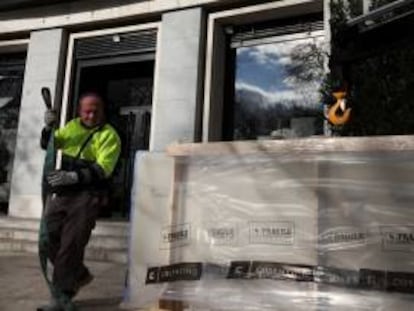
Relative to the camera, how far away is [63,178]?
4852mm

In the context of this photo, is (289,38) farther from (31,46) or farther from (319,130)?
(31,46)

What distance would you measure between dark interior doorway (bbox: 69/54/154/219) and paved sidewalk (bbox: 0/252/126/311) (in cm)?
331

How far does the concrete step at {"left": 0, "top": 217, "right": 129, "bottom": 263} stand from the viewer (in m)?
8.18

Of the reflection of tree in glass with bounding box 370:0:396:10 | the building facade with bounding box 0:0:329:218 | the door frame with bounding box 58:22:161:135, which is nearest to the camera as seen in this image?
the reflection of tree in glass with bounding box 370:0:396:10

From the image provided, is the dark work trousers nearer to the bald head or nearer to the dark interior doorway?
the bald head

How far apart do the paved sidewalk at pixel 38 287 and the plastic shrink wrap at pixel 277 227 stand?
1232 mm

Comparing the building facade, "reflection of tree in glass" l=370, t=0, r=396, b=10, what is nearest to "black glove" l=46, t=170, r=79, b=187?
"reflection of tree in glass" l=370, t=0, r=396, b=10

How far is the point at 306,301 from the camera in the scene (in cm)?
369

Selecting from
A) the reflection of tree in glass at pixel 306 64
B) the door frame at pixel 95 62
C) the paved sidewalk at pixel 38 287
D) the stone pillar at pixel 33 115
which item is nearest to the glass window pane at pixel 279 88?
the reflection of tree in glass at pixel 306 64

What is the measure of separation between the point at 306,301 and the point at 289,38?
23.0 ft

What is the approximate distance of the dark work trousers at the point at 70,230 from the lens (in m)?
4.84

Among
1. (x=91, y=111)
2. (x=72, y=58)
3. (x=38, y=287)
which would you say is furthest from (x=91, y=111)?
(x=72, y=58)

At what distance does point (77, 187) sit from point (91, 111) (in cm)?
65

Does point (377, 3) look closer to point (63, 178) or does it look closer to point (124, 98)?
point (63, 178)
